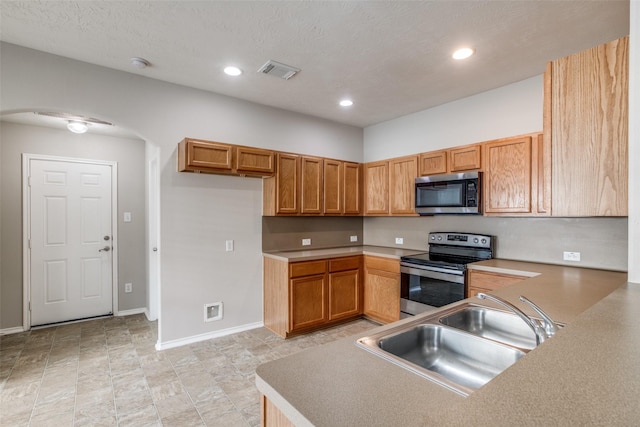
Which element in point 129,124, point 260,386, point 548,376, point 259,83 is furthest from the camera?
point 259,83

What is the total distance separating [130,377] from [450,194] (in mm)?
3550

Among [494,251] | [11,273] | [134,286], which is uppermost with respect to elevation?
[494,251]

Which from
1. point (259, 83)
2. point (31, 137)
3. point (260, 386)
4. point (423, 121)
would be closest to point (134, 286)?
point (31, 137)

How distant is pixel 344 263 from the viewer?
12.6 ft

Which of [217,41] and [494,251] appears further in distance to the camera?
[494,251]

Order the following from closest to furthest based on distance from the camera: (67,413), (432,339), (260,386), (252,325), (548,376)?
(548,376) < (260,386) < (432,339) < (67,413) < (252,325)

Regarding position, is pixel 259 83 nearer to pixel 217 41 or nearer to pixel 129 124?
pixel 217 41

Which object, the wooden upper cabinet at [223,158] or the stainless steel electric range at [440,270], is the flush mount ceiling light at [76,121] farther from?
the stainless steel electric range at [440,270]

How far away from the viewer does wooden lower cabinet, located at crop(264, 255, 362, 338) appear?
135 inches

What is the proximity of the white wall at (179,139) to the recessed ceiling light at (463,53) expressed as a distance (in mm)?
2092

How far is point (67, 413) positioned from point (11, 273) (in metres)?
2.64

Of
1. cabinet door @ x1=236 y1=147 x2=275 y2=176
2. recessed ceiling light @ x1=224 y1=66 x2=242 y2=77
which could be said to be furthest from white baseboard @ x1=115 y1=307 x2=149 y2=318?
recessed ceiling light @ x1=224 y1=66 x2=242 y2=77

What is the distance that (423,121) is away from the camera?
4023 millimetres

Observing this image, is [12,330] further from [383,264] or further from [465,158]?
[465,158]
